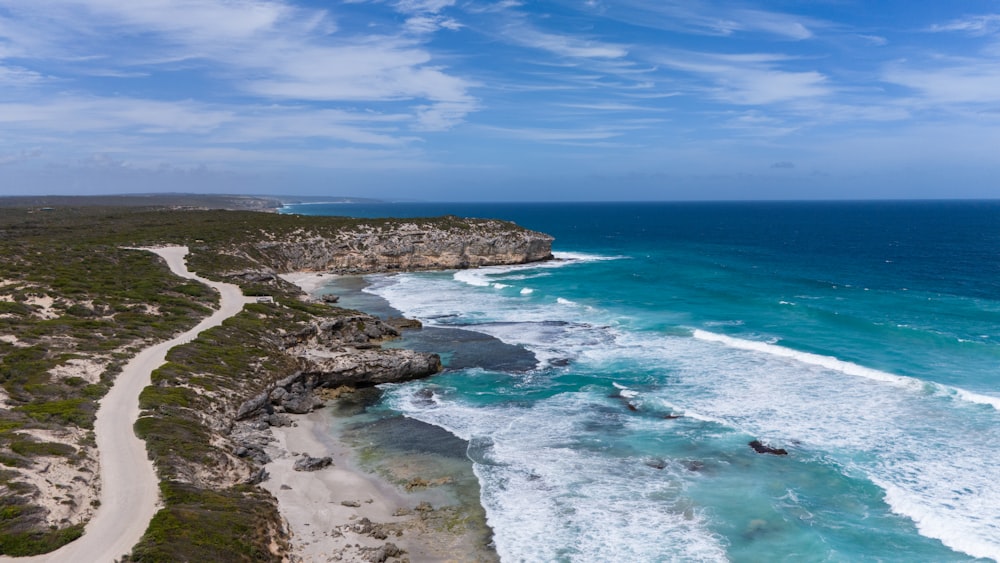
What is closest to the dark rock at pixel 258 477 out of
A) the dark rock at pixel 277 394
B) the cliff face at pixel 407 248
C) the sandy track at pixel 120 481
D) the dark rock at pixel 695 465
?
the sandy track at pixel 120 481

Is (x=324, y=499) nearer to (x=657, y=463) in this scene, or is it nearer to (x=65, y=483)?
(x=65, y=483)

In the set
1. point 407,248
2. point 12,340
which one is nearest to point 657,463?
point 12,340

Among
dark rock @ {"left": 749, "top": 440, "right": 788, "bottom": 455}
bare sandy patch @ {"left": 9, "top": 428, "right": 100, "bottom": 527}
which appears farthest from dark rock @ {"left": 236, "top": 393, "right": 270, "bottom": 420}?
dark rock @ {"left": 749, "top": 440, "right": 788, "bottom": 455}

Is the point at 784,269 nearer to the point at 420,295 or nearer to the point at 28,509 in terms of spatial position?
the point at 420,295

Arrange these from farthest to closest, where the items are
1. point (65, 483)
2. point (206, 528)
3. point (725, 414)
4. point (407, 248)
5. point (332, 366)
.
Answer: point (407, 248) → point (332, 366) → point (725, 414) → point (65, 483) → point (206, 528)

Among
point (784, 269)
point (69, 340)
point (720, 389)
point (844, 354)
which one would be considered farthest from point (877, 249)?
point (69, 340)

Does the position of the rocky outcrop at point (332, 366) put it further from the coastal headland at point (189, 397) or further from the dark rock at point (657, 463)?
the dark rock at point (657, 463)
